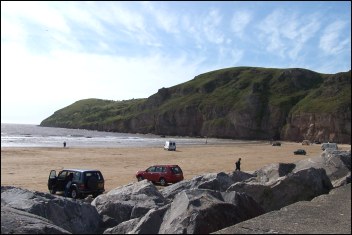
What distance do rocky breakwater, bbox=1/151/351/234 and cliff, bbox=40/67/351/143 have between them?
4332 inches

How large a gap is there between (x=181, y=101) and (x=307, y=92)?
5483 cm

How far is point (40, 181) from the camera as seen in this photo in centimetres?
2691

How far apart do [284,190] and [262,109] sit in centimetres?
14520

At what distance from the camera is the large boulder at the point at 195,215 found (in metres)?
9.55

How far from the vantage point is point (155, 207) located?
42.9 ft

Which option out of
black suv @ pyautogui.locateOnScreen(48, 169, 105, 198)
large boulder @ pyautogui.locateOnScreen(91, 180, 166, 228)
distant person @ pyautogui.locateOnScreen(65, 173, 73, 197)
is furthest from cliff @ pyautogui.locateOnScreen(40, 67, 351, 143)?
large boulder @ pyautogui.locateOnScreen(91, 180, 166, 228)

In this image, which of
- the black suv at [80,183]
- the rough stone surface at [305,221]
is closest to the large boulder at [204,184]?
the black suv at [80,183]

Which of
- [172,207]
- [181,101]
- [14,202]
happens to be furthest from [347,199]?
[181,101]

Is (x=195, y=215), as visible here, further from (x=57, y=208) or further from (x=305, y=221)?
(x=57, y=208)

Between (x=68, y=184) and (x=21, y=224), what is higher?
(x=21, y=224)

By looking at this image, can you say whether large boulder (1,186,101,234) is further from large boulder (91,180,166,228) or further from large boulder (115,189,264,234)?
large boulder (115,189,264,234)

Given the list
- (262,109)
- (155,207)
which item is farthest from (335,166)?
(262,109)

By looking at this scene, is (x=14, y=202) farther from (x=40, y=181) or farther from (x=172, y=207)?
(x=40, y=181)

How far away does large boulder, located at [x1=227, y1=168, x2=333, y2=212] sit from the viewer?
49.9 ft
